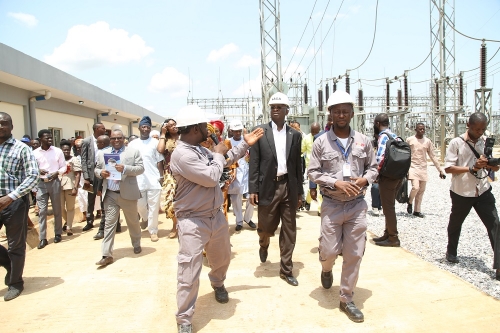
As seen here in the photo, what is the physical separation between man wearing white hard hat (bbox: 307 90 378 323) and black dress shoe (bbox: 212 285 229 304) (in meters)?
1.03

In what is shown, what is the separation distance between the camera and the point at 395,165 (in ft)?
16.7

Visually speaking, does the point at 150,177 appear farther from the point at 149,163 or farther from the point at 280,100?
the point at 280,100

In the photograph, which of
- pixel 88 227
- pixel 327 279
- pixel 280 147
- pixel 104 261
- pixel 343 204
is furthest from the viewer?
pixel 88 227

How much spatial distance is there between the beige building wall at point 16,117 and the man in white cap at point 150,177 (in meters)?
5.99

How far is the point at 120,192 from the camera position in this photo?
5.15 metres

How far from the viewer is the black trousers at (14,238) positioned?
4.01 meters

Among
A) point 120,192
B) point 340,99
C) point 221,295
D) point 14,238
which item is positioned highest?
point 340,99

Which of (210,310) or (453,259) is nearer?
(210,310)

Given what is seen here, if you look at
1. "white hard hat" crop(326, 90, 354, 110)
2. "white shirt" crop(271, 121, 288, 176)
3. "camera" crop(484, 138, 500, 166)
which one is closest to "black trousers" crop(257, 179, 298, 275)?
"white shirt" crop(271, 121, 288, 176)

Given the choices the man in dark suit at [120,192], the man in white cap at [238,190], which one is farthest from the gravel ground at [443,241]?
the man in dark suit at [120,192]

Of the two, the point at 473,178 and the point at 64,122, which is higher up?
the point at 64,122

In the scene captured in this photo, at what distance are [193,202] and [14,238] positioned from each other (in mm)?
2363

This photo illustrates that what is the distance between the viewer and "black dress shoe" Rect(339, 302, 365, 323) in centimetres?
313

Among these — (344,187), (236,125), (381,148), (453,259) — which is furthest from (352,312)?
(236,125)
